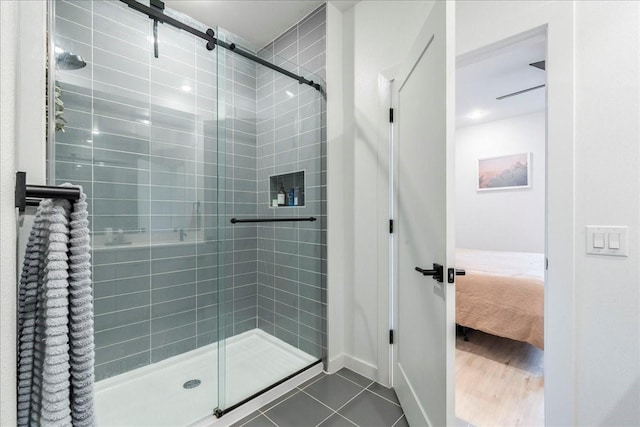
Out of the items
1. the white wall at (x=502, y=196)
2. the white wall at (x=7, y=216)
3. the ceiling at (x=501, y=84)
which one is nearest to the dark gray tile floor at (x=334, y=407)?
the white wall at (x=7, y=216)

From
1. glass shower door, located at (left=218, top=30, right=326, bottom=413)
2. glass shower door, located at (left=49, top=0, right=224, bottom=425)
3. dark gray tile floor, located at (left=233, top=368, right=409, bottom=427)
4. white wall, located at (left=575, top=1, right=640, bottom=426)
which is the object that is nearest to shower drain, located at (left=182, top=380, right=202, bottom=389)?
glass shower door, located at (left=49, top=0, right=224, bottom=425)

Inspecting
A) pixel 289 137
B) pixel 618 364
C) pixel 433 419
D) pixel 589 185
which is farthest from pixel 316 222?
pixel 618 364

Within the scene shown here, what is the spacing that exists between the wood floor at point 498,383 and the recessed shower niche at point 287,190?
1.76 metres

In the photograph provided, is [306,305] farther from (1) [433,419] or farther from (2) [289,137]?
(2) [289,137]

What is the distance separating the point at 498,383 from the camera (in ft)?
6.43

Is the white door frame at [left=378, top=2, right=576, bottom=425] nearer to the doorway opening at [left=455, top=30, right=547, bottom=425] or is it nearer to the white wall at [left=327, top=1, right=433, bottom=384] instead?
the doorway opening at [left=455, top=30, right=547, bottom=425]

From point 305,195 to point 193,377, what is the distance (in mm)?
1516

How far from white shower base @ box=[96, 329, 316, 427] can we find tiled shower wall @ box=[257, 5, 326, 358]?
18 centimetres

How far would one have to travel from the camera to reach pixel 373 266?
1.96 meters

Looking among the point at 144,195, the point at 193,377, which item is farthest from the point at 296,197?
the point at 193,377

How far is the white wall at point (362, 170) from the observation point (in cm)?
187

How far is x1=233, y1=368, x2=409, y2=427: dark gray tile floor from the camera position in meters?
1.56

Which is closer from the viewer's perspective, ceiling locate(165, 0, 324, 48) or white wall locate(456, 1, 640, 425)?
white wall locate(456, 1, 640, 425)

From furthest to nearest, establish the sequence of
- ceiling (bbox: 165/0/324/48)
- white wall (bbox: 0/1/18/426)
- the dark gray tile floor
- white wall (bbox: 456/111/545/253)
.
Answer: white wall (bbox: 456/111/545/253) → ceiling (bbox: 165/0/324/48) → the dark gray tile floor → white wall (bbox: 0/1/18/426)
